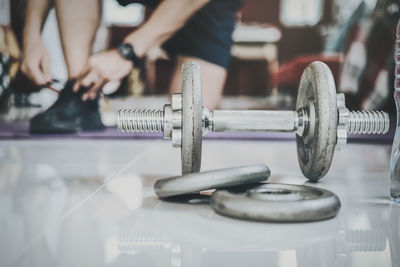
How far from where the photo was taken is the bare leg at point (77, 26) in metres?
2.28

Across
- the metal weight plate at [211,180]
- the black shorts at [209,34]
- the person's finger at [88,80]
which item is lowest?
the metal weight plate at [211,180]

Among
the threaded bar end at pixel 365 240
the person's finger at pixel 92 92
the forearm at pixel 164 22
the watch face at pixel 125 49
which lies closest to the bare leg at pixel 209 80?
the forearm at pixel 164 22

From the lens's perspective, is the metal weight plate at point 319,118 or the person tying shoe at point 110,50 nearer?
the metal weight plate at point 319,118

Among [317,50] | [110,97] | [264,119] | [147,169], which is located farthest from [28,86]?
[264,119]

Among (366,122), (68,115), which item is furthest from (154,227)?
(68,115)

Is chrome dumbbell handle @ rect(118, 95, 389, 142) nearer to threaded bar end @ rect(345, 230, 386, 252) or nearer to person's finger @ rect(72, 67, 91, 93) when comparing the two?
threaded bar end @ rect(345, 230, 386, 252)

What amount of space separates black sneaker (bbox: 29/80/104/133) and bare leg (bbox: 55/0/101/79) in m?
0.14

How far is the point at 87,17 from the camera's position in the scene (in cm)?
232

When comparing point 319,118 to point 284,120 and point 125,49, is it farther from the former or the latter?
point 125,49

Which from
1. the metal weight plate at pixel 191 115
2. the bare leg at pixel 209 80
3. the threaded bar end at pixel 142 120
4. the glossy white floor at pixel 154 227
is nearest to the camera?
the glossy white floor at pixel 154 227

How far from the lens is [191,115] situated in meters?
0.79

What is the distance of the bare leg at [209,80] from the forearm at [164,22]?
154 millimetres

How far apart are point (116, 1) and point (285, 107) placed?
1.04 metres

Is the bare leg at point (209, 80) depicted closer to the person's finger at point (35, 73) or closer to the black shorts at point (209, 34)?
the black shorts at point (209, 34)
